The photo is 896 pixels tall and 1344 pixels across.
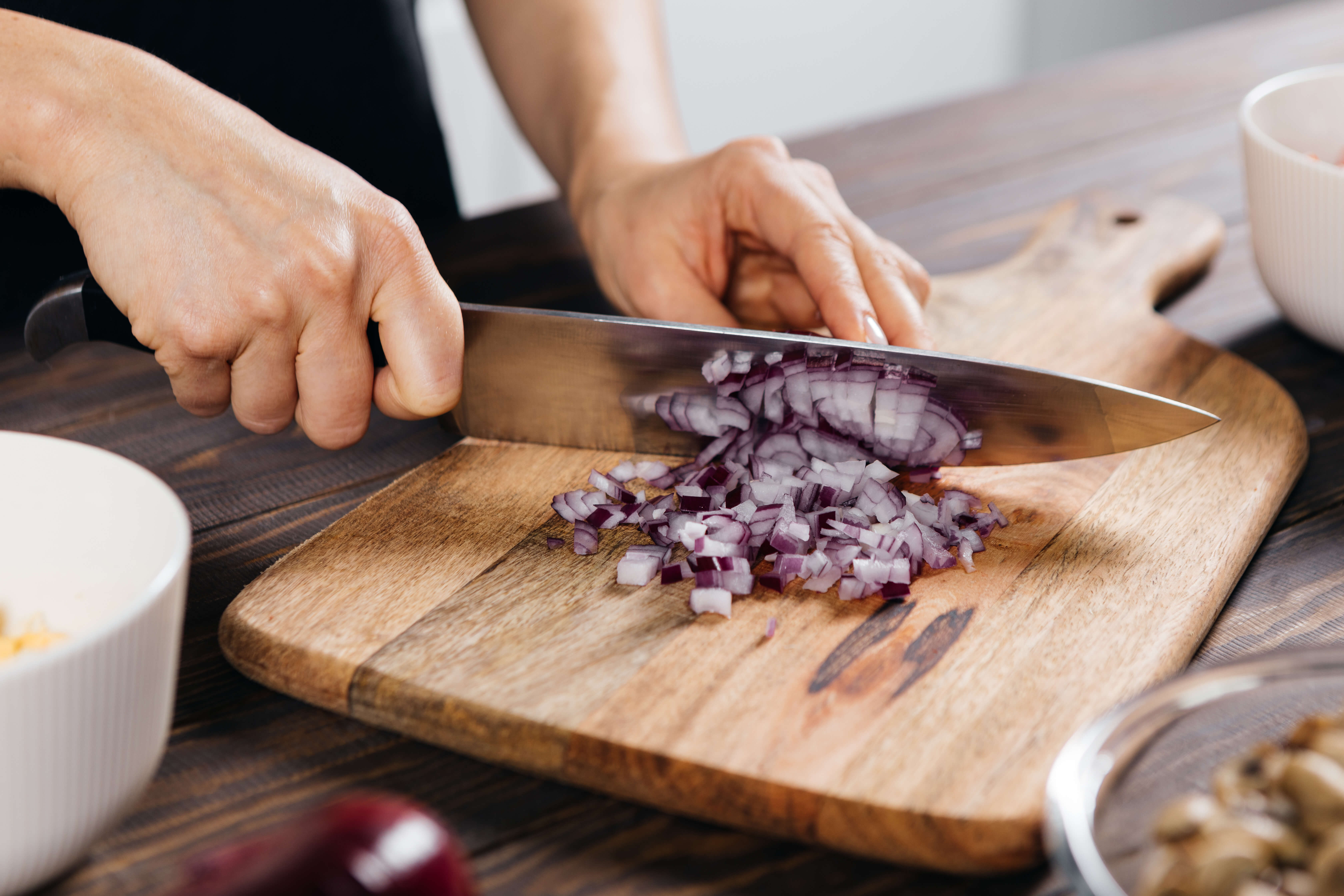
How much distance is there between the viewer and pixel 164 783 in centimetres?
75

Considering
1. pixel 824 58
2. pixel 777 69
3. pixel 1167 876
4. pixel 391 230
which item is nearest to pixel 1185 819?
pixel 1167 876

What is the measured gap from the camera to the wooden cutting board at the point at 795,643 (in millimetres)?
718

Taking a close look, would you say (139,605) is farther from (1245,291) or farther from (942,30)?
(942,30)

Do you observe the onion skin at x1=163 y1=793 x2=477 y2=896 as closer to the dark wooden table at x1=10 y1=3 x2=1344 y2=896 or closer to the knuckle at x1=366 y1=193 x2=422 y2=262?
the dark wooden table at x1=10 y1=3 x2=1344 y2=896

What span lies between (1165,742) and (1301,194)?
75 cm

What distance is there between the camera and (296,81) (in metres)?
1.63

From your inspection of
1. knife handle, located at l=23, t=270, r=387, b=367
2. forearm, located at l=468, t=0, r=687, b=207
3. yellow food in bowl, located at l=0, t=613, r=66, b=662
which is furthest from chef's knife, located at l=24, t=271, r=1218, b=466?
forearm, located at l=468, t=0, r=687, b=207

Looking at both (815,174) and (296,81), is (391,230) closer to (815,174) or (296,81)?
(815,174)

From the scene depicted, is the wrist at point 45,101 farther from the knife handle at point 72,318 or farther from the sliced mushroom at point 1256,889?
the sliced mushroom at point 1256,889

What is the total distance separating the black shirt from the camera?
1.45 meters

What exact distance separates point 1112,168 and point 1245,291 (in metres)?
0.42

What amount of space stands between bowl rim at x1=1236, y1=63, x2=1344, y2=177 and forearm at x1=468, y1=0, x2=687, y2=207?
0.69m

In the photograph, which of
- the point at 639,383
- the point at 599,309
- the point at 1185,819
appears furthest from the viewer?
the point at 599,309

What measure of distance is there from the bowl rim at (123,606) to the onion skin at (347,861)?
12 cm
